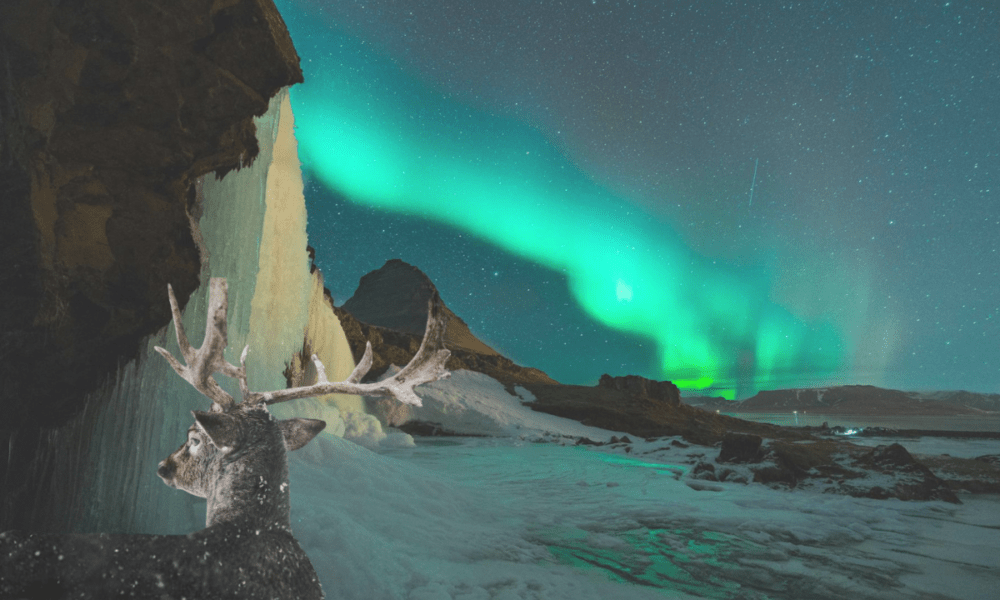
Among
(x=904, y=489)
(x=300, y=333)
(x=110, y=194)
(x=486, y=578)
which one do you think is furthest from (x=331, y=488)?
(x=904, y=489)

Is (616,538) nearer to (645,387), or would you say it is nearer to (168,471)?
(168,471)

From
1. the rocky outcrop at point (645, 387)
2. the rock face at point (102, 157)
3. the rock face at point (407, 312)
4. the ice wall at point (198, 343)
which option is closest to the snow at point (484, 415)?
the rock face at point (407, 312)

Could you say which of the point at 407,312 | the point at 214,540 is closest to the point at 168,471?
the point at 214,540

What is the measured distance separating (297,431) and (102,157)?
370cm

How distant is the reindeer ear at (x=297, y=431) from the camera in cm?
233

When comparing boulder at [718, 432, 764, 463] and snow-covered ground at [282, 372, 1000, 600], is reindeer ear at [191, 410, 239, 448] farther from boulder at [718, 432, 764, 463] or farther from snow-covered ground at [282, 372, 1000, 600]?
boulder at [718, 432, 764, 463]

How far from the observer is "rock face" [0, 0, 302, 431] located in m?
3.83

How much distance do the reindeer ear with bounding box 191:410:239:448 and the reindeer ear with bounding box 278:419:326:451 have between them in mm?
273

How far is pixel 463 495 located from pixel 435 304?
4.28 metres

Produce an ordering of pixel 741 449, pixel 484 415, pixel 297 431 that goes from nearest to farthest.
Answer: pixel 297 431 → pixel 741 449 → pixel 484 415

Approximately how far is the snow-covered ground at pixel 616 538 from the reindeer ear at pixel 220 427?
4.71ft

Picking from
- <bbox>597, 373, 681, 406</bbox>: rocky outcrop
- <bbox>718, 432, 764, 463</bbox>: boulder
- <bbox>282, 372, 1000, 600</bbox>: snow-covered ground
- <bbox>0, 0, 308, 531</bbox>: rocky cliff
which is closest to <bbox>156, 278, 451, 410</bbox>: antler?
<bbox>282, 372, 1000, 600</bbox>: snow-covered ground

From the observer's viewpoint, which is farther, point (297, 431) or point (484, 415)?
point (484, 415)

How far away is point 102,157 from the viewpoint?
4.14m
